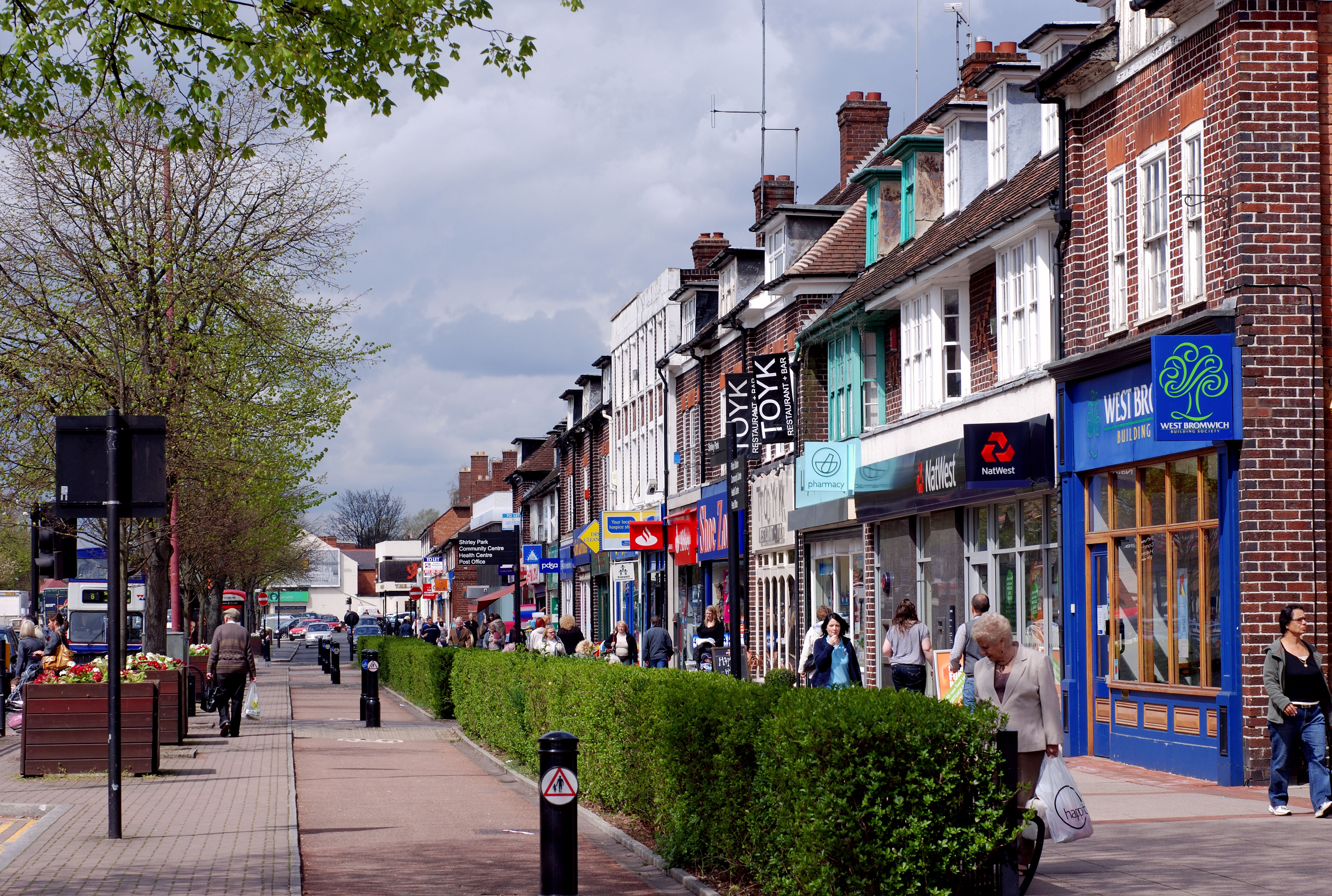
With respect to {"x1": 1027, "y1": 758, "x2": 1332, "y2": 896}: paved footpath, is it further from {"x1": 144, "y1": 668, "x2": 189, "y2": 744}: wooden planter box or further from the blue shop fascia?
{"x1": 144, "y1": 668, "x2": 189, "y2": 744}: wooden planter box

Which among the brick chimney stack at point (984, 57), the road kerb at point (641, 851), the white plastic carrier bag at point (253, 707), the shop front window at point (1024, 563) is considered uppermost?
the brick chimney stack at point (984, 57)

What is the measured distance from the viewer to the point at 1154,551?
16.2m

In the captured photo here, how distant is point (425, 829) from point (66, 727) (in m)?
4.99

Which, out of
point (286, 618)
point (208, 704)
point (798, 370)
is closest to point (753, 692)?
point (208, 704)

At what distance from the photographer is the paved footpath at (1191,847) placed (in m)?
9.02

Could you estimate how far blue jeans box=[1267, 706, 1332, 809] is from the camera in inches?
470

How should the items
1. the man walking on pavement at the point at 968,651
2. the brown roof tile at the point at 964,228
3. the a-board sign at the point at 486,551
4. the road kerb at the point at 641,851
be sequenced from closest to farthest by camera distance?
the road kerb at the point at 641,851 < the man walking on pavement at the point at 968,651 < the brown roof tile at the point at 964,228 < the a-board sign at the point at 486,551

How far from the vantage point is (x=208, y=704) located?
2498 cm

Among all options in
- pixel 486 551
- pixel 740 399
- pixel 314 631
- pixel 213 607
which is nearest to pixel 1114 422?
pixel 740 399

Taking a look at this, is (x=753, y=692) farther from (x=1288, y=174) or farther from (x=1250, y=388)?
(x=1288, y=174)

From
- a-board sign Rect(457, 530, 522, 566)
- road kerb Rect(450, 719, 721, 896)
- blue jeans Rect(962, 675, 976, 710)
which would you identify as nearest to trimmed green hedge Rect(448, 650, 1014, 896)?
road kerb Rect(450, 719, 721, 896)

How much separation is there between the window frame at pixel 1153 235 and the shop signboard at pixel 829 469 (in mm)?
10751

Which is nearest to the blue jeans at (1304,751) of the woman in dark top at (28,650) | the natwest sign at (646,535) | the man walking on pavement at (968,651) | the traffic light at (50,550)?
the man walking on pavement at (968,651)

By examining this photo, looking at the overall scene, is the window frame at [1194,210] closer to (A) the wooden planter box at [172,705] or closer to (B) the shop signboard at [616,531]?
(A) the wooden planter box at [172,705]
